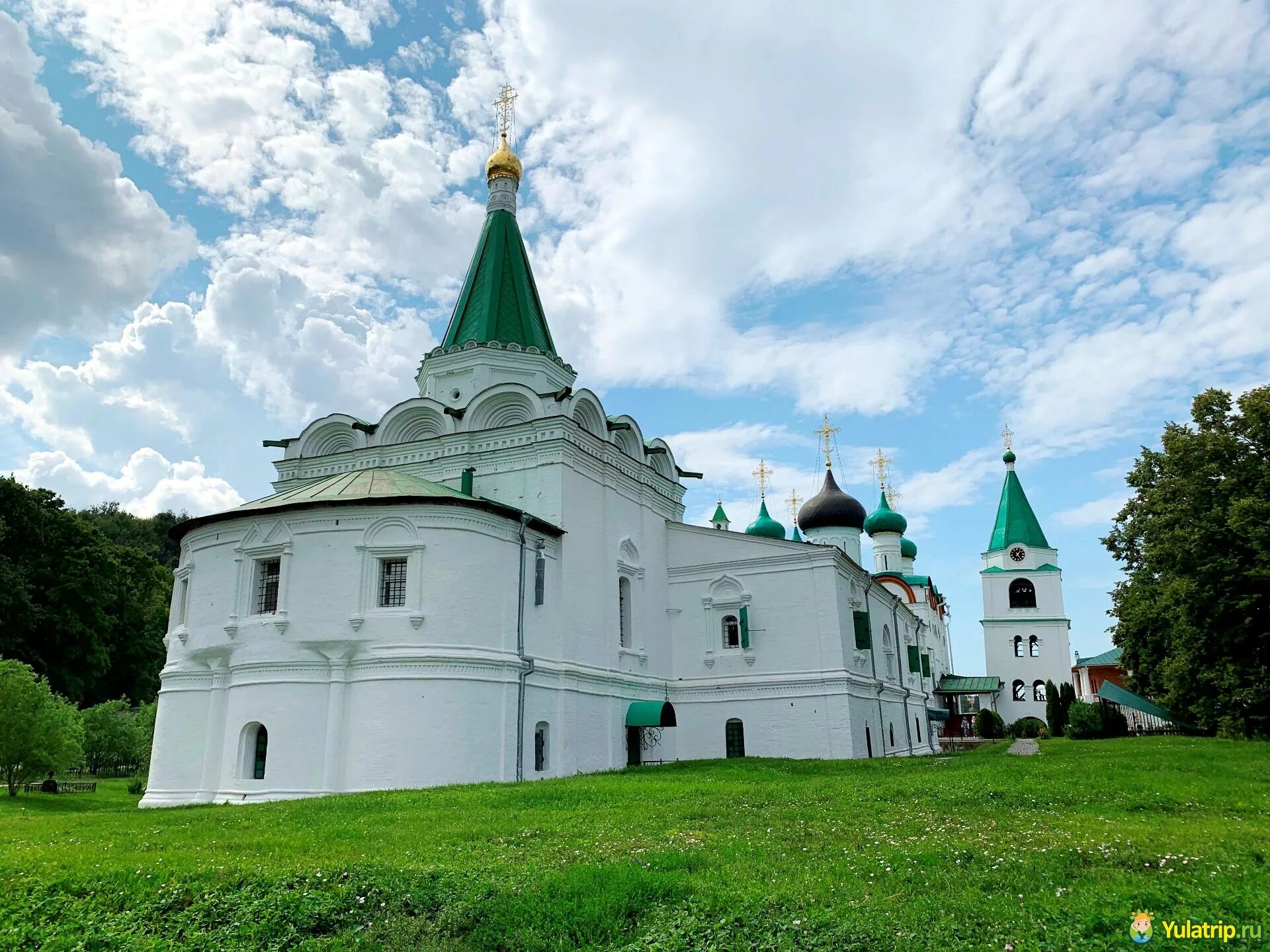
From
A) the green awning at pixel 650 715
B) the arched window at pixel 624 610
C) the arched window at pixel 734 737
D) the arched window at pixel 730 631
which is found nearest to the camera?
the green awning at pixel 650 715

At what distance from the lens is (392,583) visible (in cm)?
1758

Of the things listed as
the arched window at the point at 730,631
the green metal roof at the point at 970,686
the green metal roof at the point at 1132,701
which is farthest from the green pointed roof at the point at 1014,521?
the arched window at the point at 730,631

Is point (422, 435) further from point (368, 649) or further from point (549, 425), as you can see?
point (368, 649)

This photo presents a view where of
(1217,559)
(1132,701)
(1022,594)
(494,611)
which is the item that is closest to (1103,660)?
(1022,594)

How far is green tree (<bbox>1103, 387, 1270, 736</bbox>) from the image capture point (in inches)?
793

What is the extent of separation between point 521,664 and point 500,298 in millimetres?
11004

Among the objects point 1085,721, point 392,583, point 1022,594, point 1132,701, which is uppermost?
point 1022,594

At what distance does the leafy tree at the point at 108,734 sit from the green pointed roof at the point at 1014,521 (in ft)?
135

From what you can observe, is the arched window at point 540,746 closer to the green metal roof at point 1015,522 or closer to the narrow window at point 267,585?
the narrow window at point 267,585

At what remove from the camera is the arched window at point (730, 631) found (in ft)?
79.0

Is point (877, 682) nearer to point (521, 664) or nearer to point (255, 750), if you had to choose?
point (521, 664)

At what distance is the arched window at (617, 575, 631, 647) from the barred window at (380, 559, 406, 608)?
613 cm

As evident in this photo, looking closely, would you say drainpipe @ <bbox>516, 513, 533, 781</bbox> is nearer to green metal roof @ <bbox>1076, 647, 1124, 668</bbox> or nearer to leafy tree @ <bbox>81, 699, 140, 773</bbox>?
leafy tree @ <bbox>81, 699, 140, 773</bbox>

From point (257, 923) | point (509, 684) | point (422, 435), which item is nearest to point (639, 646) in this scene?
point (509, 684)
